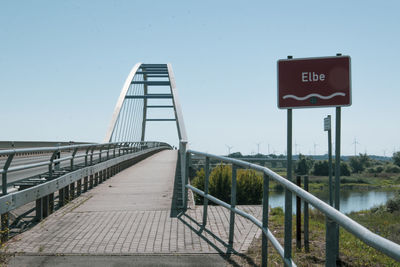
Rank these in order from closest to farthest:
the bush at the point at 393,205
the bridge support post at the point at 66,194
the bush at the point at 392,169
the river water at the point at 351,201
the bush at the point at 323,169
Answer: the bridge support post at the point at 66,194 → the bush at the point at 393,205 → the river water at the point at 351,201 → the bush at the point at 323,169 → the bush at the point at 392,169

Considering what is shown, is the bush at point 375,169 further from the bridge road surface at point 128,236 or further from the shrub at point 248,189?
the bridge road surface at point 128,236

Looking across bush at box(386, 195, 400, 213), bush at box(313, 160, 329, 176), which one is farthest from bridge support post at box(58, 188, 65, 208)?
bush at box(313, 160, 329, 176)

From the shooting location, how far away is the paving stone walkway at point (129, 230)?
578 cm

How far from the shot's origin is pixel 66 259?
5301 mm

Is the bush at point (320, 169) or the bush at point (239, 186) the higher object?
the bush at point (239, 186)

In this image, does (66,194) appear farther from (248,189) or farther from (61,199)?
(248,189)

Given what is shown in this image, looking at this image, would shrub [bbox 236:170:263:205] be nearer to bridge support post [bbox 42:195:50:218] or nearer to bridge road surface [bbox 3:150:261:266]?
bridge road surface [bbox 3:150:261:266]

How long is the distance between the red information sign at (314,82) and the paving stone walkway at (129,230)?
1.92m

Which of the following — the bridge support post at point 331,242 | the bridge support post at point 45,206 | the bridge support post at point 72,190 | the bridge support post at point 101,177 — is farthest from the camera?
the bridge support post at point 101,177

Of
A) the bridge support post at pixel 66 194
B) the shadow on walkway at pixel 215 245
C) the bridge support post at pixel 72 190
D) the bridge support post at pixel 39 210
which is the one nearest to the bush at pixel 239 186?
the bridge support post at pixel 72 190

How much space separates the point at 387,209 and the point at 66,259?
116 ft

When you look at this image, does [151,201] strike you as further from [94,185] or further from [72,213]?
[94,185]

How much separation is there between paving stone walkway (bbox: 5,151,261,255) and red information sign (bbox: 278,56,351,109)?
6.31 feet

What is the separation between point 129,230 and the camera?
6.83 m
